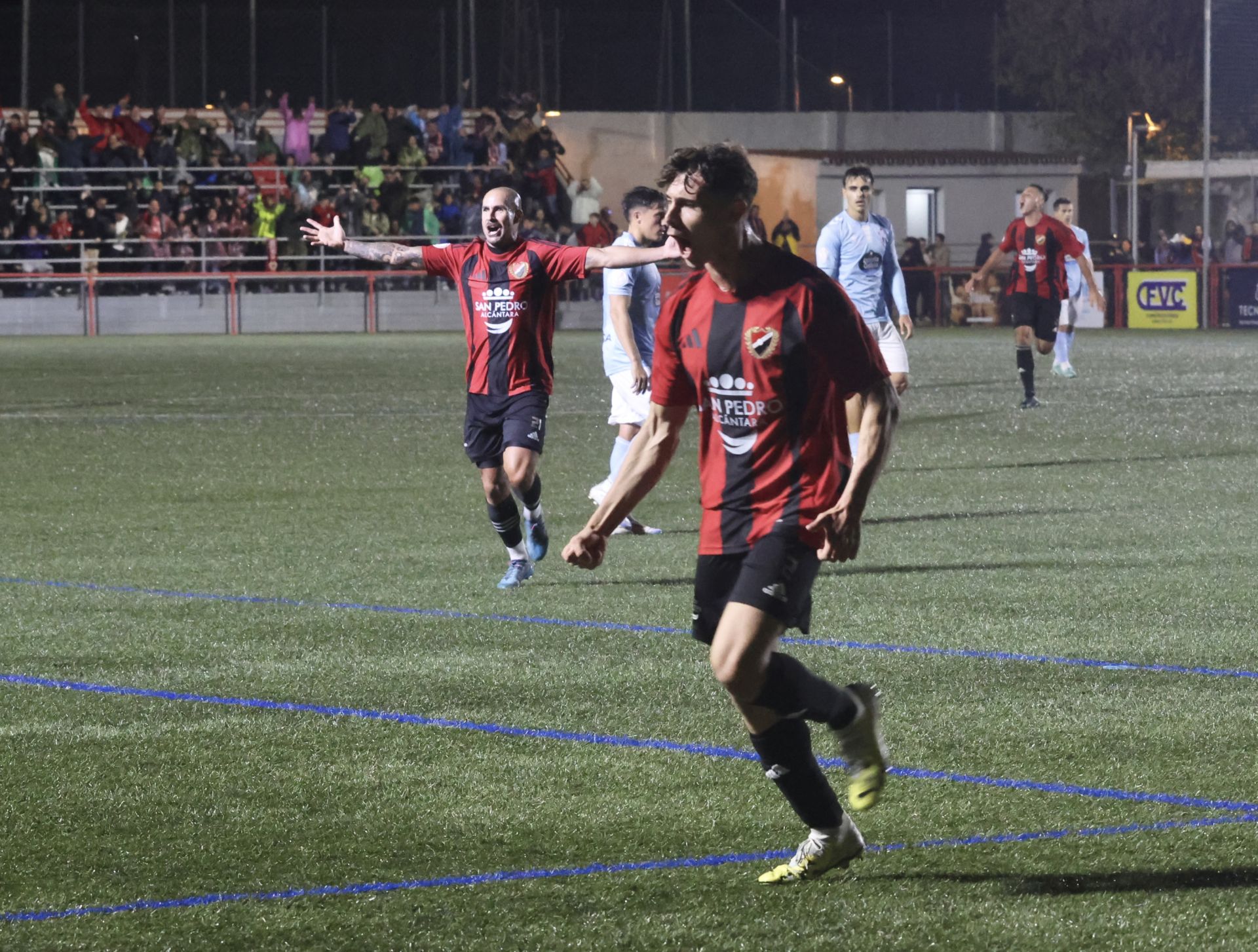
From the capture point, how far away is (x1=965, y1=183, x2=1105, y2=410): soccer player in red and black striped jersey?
20.6 metres

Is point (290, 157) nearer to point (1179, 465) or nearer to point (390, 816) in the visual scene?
point (1179, 465)

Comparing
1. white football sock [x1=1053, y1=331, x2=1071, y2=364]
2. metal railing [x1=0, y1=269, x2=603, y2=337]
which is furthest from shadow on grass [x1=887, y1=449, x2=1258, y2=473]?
metal railing [x1=0, y1=269, x2=603, y2=337]

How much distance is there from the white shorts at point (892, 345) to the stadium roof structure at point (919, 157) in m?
Answer: 36.3

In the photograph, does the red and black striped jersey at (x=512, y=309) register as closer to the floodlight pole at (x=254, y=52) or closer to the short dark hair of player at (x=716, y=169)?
the short dark hair of player at (x=716, y=169)

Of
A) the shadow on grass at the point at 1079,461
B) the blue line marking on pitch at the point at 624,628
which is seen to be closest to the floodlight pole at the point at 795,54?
the shadow on grass at the point at 1079,461

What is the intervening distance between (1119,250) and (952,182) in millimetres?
5436

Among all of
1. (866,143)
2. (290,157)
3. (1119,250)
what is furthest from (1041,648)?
(866,143)

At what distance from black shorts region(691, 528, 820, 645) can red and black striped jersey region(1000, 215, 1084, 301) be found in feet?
53.1

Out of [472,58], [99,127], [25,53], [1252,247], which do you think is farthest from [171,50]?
[1252,247]

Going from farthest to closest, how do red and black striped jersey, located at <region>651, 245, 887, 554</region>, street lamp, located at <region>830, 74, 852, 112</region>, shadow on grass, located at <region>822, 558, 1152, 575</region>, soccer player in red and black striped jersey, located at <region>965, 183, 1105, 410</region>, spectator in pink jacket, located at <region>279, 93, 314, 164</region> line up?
1. street lamp, located at <region>830, 74, 852, 112</region>
2. spectator in pink jacket, located at <region>279, 93, 314, 164</region>
3. soccer player in red and black striped jersey, located at <region>965, 183, 1105, 410</region>
4. shadow on grass, located at <region>822, 558, 1152, 575</region>
5. red and black striped jersey, located at <region>651, 245, 887, 554</region>

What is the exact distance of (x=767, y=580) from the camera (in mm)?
4680

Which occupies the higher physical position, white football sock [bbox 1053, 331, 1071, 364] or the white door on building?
the white door on building

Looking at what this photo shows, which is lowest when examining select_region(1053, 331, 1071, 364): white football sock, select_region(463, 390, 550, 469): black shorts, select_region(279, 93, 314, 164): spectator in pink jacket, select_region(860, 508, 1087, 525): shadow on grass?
select_region(860, 508, 1087, 525): shadow on grass

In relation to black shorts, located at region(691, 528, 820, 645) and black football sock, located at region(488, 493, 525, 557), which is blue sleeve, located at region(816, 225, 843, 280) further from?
black shorts, located at region(691, 528, 820, 645)
